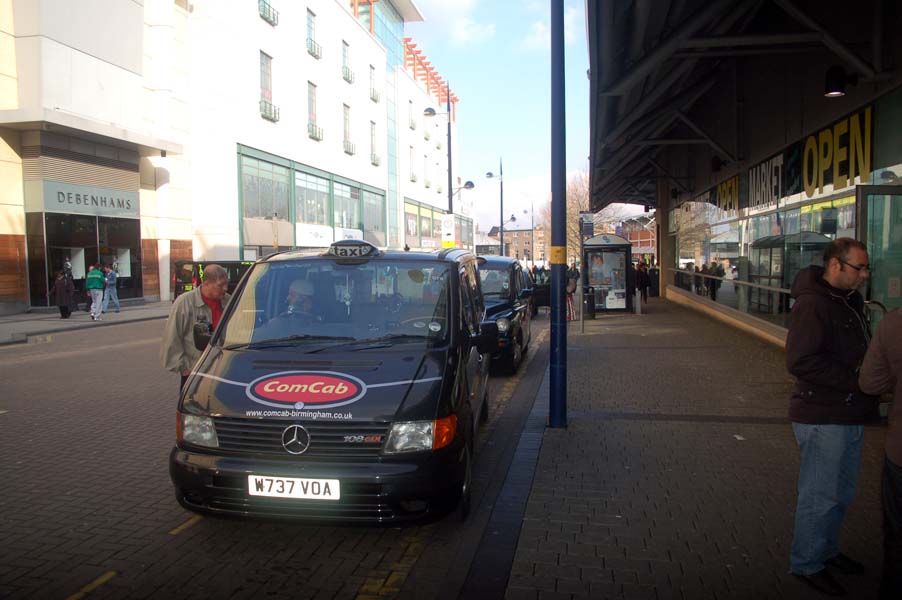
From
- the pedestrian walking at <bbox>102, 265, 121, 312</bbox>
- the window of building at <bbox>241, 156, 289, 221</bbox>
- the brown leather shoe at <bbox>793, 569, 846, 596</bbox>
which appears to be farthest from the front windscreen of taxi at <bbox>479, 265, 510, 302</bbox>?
the window of building at <bbox>241, 156, 289, 221</bbox>

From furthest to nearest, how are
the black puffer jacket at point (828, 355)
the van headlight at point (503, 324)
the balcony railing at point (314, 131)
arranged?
the balcony railing at point (314, 131), the van headlight at point (503, 324), the black puffer jacket at point (828, 355)

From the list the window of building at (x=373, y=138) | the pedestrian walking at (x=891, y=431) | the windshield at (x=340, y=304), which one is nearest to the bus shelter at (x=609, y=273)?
the windshield at (x=340, y=304)

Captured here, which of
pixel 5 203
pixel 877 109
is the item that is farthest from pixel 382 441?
pixel 5 203

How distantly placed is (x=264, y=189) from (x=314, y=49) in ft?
33.3

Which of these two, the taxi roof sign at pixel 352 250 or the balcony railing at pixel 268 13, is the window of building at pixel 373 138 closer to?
the balcony railing at pixel 268 13

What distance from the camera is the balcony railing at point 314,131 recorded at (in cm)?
3822

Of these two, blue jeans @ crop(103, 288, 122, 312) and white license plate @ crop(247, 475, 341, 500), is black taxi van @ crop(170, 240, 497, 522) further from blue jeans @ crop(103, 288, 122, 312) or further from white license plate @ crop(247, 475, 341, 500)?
blue jeans @ crop(103, 288, 122, 312)

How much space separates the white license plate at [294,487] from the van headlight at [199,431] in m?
0.37

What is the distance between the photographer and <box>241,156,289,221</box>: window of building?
32.0 metres

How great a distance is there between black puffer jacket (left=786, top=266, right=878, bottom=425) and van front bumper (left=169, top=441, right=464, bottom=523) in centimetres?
202

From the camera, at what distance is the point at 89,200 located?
2477cm

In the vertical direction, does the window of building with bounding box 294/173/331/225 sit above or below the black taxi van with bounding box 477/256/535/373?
above

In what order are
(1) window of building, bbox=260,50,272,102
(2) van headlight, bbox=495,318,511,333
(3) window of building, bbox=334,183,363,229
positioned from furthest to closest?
(3) window of building, bbox=334,183,363,229 < (1) window of building, bbox=260,50,272,102 < (2) van headlight, bbox=495,318,511,333

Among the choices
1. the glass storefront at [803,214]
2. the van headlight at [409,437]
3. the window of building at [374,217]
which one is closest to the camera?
the van headlight at [409,437]
